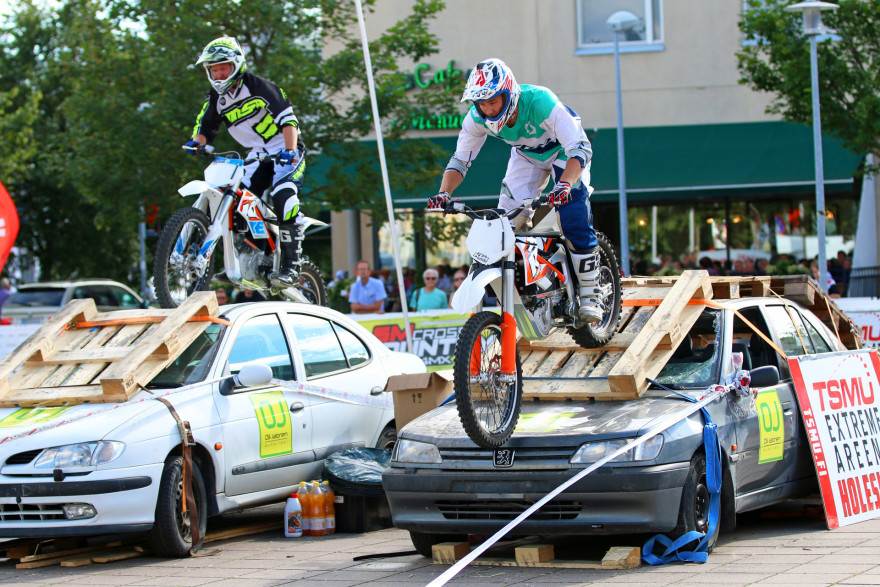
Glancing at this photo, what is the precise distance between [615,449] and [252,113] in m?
5.02

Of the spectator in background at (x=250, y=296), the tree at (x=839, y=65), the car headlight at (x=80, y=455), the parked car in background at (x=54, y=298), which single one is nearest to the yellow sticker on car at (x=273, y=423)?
the car headlight at (x=80, y=455)

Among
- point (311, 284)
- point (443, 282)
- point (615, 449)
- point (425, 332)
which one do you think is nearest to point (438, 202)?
point (615, 449)

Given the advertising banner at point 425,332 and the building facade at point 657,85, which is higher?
the building facade at point 657,85

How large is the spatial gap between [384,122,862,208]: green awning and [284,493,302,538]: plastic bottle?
15598 mm

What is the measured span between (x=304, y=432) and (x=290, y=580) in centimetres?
198

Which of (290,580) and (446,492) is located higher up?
(446,492)

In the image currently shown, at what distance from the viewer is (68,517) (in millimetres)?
6977

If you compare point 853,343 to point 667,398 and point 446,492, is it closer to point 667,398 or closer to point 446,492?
point 667,398

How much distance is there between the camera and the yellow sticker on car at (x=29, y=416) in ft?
24.1

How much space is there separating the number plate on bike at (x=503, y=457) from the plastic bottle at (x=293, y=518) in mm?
2301

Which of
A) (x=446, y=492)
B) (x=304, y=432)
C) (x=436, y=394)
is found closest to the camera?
(x=446, y=492)

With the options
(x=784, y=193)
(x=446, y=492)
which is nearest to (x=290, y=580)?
(x=446, y=492)

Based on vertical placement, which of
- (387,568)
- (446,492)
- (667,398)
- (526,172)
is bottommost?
(387,568)

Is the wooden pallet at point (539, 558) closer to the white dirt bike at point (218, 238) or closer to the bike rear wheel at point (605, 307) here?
the bike rear wheel at point (605, 307)
